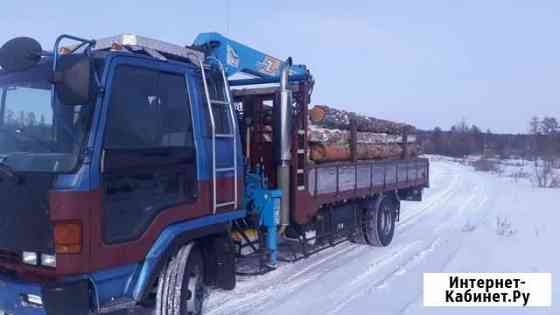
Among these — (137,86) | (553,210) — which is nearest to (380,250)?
(137,86)

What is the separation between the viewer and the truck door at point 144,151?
3.59 m

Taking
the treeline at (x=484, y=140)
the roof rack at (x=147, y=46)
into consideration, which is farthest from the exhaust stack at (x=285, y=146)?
the treeline at (x=484, y=140)

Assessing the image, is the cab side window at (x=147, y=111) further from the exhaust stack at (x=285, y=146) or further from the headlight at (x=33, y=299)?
the exhaust stack at (x=285, y=146)

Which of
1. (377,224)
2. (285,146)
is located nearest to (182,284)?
(285,146)

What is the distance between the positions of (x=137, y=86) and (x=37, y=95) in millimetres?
743

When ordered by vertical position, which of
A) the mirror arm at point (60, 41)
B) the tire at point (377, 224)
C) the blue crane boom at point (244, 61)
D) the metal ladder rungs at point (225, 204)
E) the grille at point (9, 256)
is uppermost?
the blue crane boom at point (244, 61)

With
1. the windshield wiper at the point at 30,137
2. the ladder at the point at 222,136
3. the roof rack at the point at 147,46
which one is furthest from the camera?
the ladder at the point at 222,136

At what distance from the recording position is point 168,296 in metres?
4.10

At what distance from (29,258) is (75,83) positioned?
1.29 meters

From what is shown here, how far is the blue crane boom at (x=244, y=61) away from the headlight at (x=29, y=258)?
8.61ft

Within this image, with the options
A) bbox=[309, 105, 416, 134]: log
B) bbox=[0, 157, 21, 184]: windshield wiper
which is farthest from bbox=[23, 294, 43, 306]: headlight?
bbox=[309, 105, 416, 134]: log

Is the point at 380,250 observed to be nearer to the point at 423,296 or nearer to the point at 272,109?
the point at 423,296

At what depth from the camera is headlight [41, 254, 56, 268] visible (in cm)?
336

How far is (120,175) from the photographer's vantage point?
361 cm
